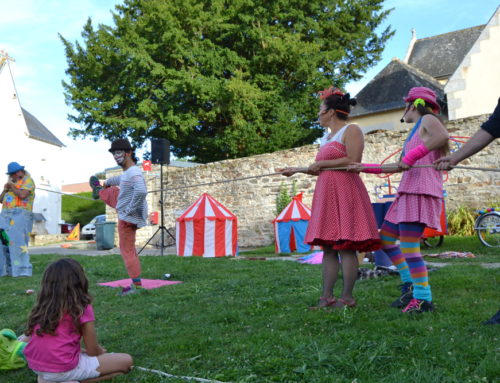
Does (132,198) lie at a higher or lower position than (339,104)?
lower

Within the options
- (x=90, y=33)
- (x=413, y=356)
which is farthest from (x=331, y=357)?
(x=90, y=33)

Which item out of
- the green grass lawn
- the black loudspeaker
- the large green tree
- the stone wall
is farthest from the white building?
the green grass lawn

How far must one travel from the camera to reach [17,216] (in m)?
6.49

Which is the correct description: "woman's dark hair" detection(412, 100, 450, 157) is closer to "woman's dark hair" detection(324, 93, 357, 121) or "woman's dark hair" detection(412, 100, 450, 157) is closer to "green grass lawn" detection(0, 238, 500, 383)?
"woman's dark hair" detection(324, 93, 357, 121)

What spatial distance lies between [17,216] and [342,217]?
5350 mm

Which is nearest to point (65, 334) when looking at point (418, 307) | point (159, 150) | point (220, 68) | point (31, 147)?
point (418, 307)

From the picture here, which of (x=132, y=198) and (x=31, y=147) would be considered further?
(x=31, y=147)

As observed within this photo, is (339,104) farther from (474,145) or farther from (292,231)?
(292,231)

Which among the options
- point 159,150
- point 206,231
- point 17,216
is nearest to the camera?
point 17,216

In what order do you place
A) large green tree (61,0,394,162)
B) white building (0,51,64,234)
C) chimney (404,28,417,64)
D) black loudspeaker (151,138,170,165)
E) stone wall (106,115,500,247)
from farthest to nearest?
white building (0,51,64,234) < chimney (404,28,417,64) < large green tree (61,0,394,162) < black loudspeaker (151,138,170,165) < stone wall (106,115,500,247)

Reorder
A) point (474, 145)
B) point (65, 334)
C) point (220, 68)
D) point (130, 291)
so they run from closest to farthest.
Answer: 1. point (65, 334)
2. point (474, 145)
3. point (130, 291)
4. point (220, 68)

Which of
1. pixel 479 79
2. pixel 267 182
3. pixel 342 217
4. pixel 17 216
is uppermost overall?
pixel 479 79

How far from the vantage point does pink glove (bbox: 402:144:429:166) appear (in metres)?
3.03

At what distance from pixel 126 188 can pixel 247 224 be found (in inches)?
349
